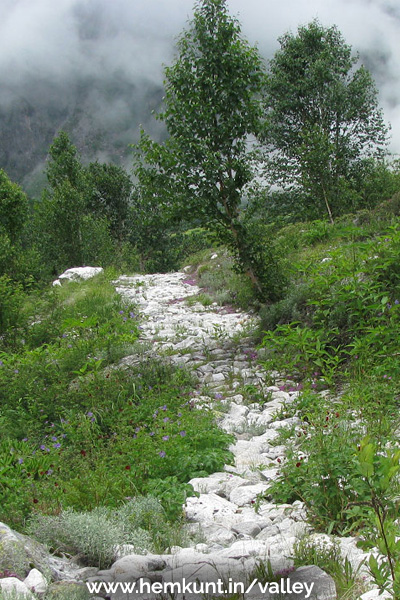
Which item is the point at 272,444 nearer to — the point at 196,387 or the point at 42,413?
the point at 196,387

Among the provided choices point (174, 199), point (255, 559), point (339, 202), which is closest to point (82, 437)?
point (255, 559)

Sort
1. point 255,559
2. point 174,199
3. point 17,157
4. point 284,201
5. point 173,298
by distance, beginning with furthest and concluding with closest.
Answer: point 17,157
point 284,201
point 173,298
point 174,199
point 255,559

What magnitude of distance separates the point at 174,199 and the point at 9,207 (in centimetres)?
1246

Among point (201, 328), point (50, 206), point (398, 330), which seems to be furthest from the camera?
point (50, 206)

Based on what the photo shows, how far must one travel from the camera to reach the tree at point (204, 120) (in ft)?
27.3

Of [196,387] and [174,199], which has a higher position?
[174,199]

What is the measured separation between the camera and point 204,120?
8336mm

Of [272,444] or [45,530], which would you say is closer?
[45,530]

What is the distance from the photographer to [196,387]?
6617mm

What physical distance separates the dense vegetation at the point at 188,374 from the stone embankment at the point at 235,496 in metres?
0.19

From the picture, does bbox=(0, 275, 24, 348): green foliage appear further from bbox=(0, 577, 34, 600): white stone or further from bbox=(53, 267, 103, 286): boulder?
bbox=(53, 267, 103, 286): boulder

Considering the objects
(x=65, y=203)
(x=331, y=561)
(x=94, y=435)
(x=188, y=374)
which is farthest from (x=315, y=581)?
(x=65, y=203)

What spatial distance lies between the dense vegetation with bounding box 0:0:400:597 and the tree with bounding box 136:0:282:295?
1.2 inches

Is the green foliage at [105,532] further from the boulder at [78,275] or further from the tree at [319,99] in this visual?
the tree at [319,99]
